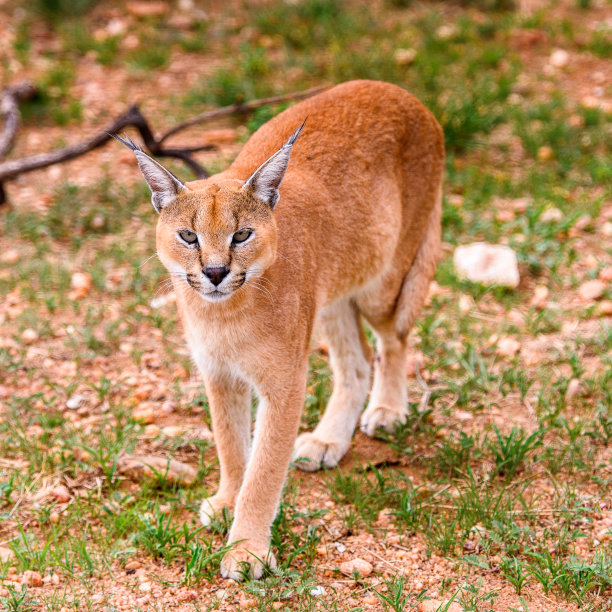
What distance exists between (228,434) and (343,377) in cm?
88

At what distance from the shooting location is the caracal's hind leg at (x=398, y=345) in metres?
4.20

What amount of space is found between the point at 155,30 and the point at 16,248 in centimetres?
354

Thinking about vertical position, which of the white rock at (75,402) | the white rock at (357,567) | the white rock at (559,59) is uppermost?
the white rock at (559,59)

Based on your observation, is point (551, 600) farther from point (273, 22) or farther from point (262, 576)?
point (273, 22)

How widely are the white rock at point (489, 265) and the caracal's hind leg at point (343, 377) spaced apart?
1.30 m

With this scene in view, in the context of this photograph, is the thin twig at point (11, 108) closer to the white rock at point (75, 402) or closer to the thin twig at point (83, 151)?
the thin twig at point (83, 151)

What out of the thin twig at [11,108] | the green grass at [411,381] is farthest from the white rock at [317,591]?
the thin twig at [11,108]

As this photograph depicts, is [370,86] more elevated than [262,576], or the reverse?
[370,86]

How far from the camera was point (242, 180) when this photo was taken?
3.33 m

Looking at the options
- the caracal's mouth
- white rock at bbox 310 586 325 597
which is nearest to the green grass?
white rock at bbox 310 586 325 597

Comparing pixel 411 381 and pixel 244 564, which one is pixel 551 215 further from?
pixel 244 564

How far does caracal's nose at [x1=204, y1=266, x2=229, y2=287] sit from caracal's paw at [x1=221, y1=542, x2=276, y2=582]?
1062 millimetres

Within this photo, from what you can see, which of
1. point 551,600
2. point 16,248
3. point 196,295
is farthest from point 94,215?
point 551,600

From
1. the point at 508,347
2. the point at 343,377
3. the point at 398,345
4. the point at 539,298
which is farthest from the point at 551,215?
the point at 343,377
